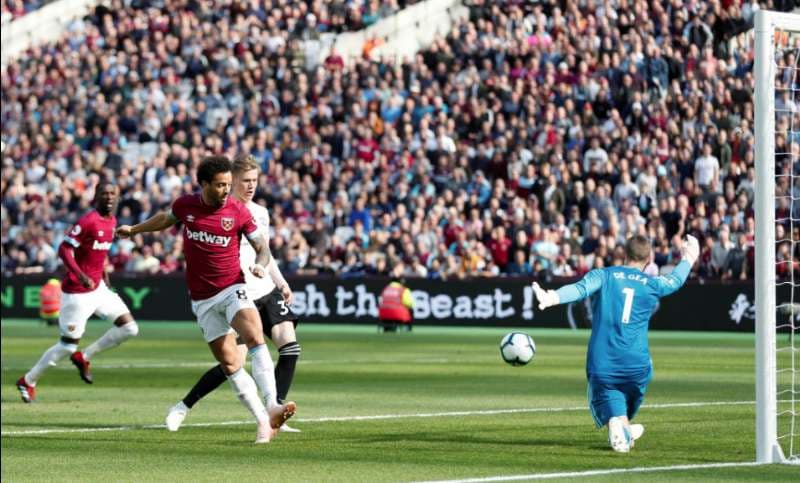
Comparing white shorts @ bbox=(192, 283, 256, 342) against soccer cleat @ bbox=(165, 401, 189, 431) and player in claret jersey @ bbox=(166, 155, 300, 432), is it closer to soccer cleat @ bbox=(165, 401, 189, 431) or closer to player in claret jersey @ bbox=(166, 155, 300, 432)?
player in claret jersey @ bbox=(166, 155, 300, 432)

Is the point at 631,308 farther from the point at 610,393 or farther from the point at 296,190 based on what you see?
the point at 296,190

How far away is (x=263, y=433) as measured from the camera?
12.8 m

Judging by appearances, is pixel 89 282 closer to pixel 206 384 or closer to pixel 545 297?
pixel 206 384

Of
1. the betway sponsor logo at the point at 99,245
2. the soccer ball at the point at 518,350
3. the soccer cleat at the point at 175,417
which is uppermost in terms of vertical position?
the soccer ball at the point at 518,350

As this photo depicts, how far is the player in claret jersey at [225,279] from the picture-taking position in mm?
13047

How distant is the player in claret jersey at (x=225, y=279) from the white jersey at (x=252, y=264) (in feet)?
2.52

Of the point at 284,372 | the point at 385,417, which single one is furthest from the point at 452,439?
the point at 385,417

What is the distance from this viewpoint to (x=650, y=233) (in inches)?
1277

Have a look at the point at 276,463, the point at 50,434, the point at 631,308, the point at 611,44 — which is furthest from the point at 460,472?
the point at 611,44

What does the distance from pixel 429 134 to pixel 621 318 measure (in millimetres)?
26077

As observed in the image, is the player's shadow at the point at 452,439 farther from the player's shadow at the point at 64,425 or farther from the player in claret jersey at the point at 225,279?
the player's shadow at the point at 64,425

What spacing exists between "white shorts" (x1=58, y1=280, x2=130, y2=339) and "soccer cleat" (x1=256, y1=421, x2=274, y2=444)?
582 centimetres

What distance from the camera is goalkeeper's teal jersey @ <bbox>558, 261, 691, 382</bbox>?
12.6 meters

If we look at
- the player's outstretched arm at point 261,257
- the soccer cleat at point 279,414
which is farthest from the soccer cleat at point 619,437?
the player's outstretched arm at point 261,257
